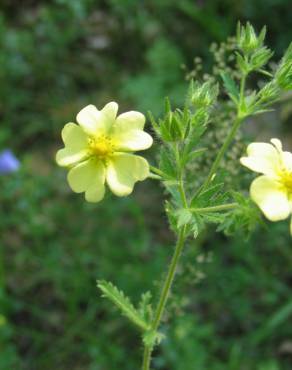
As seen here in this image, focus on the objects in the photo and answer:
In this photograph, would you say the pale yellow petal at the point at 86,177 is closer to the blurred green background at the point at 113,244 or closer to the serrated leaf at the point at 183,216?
the serrated leaf at the point at 183,216

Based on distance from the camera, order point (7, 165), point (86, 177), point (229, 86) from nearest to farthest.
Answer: point (86, 177) → point (229, 86) → point (7, 165)

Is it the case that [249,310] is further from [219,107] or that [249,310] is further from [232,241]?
[219,107]

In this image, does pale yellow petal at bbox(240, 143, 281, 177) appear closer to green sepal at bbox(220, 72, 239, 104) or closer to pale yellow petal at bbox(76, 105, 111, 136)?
green sepal at bbox(220, 72, 239, 104)

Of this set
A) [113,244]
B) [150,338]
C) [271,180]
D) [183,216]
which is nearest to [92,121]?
[183,216]

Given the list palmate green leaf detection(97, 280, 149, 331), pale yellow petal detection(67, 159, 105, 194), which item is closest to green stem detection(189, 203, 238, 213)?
pale yellow petal detection(67, 159, 105, 194)

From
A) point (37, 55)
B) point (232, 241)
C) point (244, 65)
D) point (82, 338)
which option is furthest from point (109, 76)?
point (244, 65)

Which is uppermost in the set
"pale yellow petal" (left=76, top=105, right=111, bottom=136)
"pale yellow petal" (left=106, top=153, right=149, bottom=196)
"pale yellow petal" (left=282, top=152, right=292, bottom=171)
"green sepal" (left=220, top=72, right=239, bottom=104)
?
"green sepal" (left=220, top=72, right=239, bottom=104)

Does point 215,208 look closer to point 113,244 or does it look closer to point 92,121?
point 92,121
